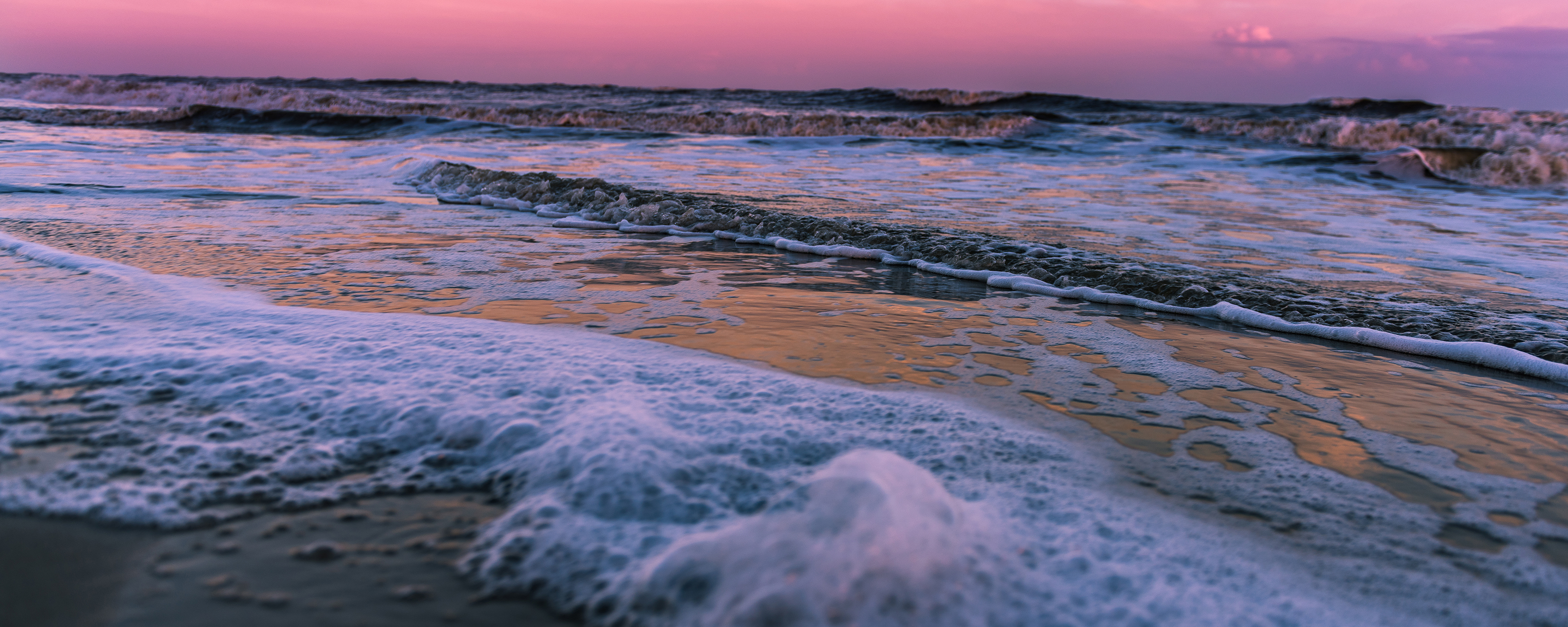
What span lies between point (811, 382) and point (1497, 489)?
1594 mm

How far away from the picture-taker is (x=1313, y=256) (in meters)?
4.68

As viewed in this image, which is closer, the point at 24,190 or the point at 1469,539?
the point at 1469,539

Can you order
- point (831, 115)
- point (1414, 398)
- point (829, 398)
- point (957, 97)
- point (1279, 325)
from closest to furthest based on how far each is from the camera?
point (829, 398) < point (1414, 398) < point (1279, 325) < point (831, 115) < point (957, 97)

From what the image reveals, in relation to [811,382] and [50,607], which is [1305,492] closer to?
[811,382]

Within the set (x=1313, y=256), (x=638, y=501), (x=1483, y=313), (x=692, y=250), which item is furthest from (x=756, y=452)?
(x=1313, y=256)

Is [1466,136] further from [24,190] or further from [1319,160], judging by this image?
Answer: [24,190]

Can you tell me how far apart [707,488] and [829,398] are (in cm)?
62

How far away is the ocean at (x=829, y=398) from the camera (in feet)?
4.61

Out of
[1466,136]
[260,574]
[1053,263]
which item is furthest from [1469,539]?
[1466,136]

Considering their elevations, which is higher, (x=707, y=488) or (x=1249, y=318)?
(x=1249, y=318)

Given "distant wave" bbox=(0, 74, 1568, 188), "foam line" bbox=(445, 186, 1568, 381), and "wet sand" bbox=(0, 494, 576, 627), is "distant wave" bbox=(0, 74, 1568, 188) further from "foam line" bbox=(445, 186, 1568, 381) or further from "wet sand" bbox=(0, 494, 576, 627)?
"wet sand" bbox=(0, 494, 576, 627)

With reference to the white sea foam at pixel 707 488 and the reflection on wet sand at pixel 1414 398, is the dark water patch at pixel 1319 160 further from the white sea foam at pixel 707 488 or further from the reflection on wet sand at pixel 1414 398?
the white sea foam at pixel 707 488

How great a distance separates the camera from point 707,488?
1.67m

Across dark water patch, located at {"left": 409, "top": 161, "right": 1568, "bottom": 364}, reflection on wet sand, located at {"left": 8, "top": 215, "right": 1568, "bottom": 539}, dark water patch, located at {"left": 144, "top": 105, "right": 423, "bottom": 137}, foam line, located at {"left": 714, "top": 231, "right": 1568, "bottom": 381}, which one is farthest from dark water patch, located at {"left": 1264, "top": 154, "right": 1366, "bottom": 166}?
dark water patch, located at {"left": 144, "top": 105, "right": 423, "bottom": 137}
